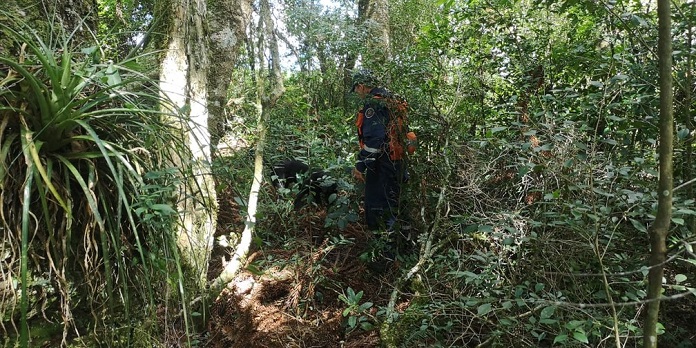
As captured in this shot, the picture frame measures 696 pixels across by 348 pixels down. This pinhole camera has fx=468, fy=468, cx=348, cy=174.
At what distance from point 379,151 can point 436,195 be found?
0.61 meters

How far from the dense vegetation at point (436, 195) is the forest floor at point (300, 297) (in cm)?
3

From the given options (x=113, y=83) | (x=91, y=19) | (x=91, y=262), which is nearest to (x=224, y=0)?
(x=91, y=19)

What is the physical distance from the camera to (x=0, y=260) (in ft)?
4.19

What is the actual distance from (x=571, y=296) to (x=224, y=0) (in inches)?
175

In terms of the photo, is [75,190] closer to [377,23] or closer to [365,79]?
[365,79]

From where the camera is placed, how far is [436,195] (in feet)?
12.2

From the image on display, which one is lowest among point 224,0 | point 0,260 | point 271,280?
→ point 271,280

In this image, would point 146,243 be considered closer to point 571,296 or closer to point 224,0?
point 571,296

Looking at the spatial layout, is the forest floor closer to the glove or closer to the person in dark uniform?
the person in dark uniform

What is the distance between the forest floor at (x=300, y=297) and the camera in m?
3.33

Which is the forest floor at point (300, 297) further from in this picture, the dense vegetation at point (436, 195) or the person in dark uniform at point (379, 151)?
the person in dark uniform at point (379, 151)

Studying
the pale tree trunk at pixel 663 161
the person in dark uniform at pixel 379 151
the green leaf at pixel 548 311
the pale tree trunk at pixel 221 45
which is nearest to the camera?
the pale tree trunk at pixel 663 161

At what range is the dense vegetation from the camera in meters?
1.40

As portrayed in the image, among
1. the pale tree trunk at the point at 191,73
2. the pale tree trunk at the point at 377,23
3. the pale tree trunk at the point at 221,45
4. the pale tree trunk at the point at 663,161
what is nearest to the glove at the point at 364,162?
the pale tree trunk at the point at 191,73
